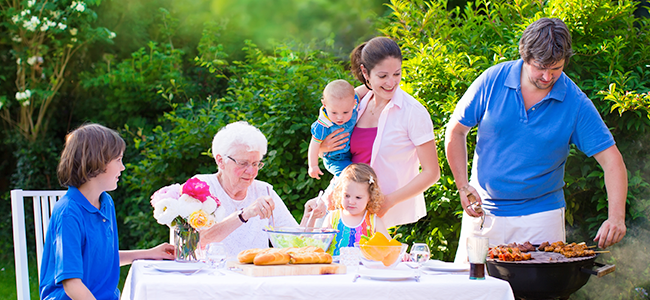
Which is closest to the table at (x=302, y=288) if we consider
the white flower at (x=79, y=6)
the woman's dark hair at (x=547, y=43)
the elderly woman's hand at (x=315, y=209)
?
the elderly woman's hand at (x=315, y=209)

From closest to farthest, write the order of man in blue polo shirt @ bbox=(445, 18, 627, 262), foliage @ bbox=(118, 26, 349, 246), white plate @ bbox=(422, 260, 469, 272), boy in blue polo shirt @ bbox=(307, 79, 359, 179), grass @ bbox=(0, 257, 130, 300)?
white plate @ bbox=(422, 260, 469, 272), man in blue polo shirt @ bbox=(445, 18, 627, 262), boy in blue polo shirt @ bbox=(307, 79, 359, 179), foliage @ bbox=(118, 26, 349, 246), grass @ bbox=(0, 257, 130, 300)

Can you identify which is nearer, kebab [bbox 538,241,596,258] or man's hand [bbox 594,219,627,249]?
kebab [bbox 538,241,596,258]

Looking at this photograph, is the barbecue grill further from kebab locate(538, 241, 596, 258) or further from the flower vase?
the flower vase

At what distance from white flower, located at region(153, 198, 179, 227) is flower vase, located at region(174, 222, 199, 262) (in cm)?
7

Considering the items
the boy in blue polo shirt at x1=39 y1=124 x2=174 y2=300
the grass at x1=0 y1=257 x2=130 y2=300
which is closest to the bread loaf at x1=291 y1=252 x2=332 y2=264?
the boy in blue polo shirt at x1=39 y1=124 x2=174 y2=300

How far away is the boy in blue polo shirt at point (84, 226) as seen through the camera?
2009mm

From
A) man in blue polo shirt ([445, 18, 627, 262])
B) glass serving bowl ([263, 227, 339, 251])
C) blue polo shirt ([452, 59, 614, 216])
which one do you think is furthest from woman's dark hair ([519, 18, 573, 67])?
glass serving bowl ([263, 227, 339, 251])

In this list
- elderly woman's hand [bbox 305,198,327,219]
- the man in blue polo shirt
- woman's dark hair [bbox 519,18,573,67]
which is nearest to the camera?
woman's dark hair [bbox 519,18,573,67]

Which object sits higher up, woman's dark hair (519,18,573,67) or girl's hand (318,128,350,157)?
woman's dark hair (519,18,573,67)

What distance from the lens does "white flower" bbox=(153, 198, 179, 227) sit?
85.0 inches

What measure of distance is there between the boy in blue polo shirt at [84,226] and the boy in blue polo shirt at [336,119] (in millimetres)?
1114

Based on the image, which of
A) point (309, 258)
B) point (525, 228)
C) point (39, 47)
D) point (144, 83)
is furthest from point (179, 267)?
point (39, 47)

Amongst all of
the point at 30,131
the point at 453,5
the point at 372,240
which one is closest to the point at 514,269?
the point at 372,240

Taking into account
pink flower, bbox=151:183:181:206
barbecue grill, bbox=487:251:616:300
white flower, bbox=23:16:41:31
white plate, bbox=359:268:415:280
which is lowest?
barbecue grill, bbox=487:251:616:300
